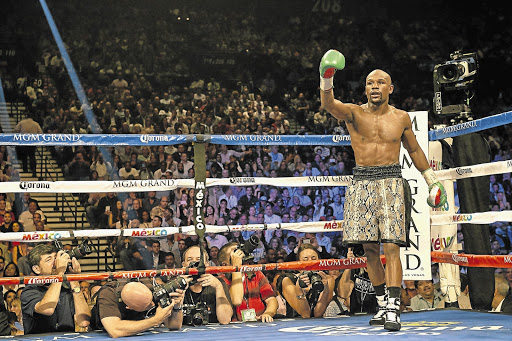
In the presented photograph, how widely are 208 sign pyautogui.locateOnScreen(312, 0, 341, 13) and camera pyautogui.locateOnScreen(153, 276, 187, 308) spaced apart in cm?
1166

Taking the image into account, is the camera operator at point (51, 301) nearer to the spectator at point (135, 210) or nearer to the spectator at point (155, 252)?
the spectator at point (155, 252)

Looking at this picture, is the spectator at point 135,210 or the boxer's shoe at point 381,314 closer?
the boxer's shoe at point 381,314

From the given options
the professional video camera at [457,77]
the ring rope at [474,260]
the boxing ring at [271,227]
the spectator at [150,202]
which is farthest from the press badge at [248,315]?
the spectator at [150,202]

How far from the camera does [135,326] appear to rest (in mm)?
3277

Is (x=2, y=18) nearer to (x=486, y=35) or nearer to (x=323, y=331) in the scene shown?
(x=486, y=35)

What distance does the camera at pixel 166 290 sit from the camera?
3400 millimetres

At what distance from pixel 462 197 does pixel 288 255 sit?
227 cm

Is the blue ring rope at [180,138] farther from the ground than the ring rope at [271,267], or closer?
farther from the ground

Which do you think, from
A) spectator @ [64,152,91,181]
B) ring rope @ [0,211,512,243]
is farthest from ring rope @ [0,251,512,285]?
spectator @ [64,152,91,181]

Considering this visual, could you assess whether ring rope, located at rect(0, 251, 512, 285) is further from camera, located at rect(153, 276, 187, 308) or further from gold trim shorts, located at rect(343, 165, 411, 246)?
gold trim shorts, located at rect(343, 165, 411, 246)

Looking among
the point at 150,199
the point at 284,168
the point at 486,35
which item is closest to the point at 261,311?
the point at 150,199

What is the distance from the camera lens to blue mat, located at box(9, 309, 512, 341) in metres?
2.98

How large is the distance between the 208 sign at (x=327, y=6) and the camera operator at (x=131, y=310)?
11.7 m

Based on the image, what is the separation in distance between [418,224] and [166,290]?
167 cm
